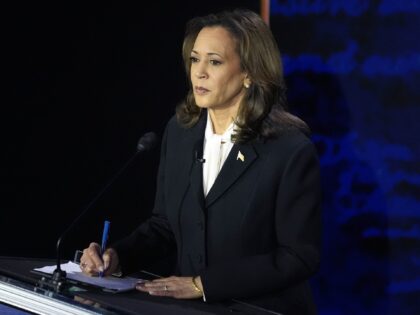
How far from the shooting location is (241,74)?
95.6 inches

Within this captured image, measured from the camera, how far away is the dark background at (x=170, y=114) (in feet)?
11.1

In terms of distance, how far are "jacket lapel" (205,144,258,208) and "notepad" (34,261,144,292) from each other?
333mm

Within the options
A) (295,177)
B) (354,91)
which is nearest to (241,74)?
(295,177)

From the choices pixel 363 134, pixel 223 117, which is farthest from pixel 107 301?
pixel 363 134

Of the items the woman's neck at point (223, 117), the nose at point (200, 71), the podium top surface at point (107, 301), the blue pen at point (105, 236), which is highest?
the nose at point (200, 71)

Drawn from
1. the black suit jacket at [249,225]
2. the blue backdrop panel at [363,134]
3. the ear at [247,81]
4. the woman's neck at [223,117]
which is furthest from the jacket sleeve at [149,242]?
the blue backdrop panel at [363,134]

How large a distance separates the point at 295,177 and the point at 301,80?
57.8 inches

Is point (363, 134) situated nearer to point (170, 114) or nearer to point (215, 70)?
point (170, 114)

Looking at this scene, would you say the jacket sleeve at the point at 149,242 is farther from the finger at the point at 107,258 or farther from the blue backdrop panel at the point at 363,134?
the blue backdrop panel at the point at 363,134

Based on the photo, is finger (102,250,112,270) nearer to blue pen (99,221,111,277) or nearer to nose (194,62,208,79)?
blue pen (99,221,111,277)

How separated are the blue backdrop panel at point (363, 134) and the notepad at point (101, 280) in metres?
1.55

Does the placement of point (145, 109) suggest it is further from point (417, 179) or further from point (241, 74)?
point (241, 74)

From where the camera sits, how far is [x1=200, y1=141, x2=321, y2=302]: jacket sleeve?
212cm

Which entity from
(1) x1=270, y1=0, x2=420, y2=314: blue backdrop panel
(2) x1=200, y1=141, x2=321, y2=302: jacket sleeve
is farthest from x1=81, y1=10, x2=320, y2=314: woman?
(1) x1=270, y1=0, x2=420, y2=314: blue backdrop panel
